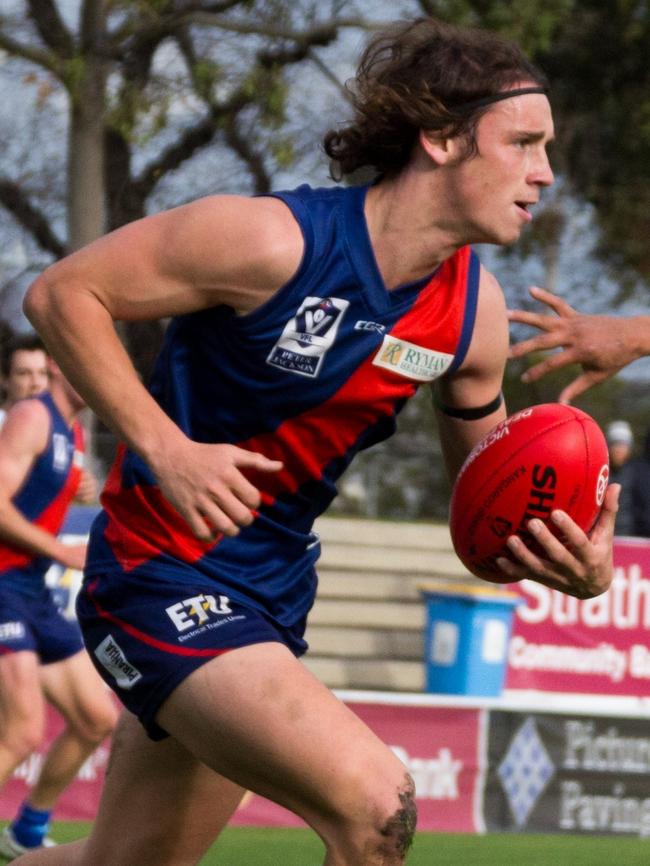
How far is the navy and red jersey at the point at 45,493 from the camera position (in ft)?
22.3

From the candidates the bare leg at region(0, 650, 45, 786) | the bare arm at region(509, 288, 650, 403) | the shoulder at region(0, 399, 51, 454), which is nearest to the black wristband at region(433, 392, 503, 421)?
the bare arm at region(509, 288, 650, 403)

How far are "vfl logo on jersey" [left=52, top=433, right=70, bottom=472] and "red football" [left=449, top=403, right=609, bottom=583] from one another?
311 centimetres

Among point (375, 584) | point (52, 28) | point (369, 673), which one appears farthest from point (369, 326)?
point (52, 28)

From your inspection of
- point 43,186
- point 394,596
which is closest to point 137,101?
point 43,186

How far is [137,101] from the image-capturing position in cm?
1127

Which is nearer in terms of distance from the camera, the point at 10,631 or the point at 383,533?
the point at 10,631

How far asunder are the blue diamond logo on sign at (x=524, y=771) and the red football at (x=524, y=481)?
5055 mm

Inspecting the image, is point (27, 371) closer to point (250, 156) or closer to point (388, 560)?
point (388, 560)

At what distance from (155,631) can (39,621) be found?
3413 millimetres

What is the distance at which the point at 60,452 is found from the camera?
269 inches

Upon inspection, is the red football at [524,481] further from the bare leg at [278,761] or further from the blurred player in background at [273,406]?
the bare leg at [278,761]

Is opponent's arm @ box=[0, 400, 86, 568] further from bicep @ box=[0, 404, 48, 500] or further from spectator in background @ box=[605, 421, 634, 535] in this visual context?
spectator in background @ box=[605, 421, 634, 535]

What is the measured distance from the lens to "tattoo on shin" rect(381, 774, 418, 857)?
3.27 m

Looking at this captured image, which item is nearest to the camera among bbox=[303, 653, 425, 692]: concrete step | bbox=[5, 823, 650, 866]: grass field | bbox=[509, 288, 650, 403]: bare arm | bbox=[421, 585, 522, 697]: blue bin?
bbox=[509, 288, 650, 403]: bare arm
